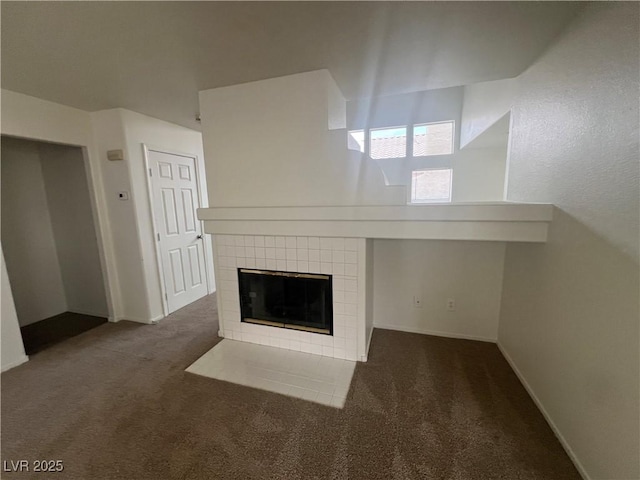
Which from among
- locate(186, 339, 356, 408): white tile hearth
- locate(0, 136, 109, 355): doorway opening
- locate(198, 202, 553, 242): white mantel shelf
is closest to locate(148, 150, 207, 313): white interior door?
locate(0, 136, 109, 355): doorway opening

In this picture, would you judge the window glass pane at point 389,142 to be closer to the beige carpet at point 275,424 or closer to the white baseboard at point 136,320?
the beige carpet at point 275,424

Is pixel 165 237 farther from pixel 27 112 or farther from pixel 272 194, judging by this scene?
pixel 272 194

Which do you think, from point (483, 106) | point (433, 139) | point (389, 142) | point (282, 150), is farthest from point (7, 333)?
point (433, 139)

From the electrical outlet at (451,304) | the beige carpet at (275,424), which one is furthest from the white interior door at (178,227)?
the electrical outlet at (451,304)

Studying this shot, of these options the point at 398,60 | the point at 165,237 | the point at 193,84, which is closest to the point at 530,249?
the point at 398,60

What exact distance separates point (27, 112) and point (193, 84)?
1587 mm

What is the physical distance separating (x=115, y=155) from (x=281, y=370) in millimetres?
2860

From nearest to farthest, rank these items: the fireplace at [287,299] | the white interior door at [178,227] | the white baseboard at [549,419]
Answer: the white baseboard at [549,419]
the fireplace at [287,299]
the white interior door at [178,227]

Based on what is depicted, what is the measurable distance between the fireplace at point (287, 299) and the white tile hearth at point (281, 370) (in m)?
0.26

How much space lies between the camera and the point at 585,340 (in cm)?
134

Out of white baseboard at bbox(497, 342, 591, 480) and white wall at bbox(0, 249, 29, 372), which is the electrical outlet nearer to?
white baseboard at bbox(497, 342, 591, 480)

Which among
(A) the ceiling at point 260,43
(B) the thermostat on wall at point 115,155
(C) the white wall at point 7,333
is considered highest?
(A) the ceiling at point 260,43

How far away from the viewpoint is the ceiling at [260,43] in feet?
4.60

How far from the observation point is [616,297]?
3.80 ft
